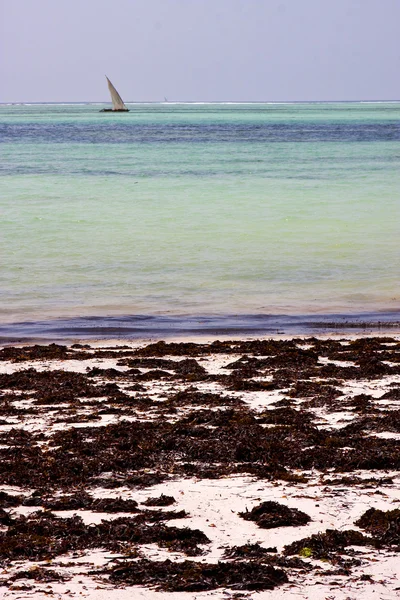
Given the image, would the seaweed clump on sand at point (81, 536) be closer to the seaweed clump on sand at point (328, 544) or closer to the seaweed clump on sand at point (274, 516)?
the seaweed clump on sand at point (274, 516)

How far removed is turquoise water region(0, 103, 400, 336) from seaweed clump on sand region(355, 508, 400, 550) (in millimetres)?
8511

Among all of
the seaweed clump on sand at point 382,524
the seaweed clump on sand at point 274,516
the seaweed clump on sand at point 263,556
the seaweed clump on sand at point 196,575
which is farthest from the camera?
the seaweed clump on sand at point 274,516

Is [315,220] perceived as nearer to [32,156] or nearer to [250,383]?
[250,383]

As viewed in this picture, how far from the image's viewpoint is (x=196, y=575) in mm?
4727

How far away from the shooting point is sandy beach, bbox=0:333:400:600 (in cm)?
477

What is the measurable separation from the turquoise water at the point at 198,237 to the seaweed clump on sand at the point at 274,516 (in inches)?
328

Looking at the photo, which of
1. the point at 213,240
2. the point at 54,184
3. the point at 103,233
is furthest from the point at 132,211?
the point at 54,184

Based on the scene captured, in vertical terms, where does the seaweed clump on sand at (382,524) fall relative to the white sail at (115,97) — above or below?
below

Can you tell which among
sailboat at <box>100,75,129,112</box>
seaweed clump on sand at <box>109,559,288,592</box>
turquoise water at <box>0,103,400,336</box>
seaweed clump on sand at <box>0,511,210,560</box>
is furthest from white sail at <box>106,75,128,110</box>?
seaweed clump on sand at <box>109,559,288,592</box>

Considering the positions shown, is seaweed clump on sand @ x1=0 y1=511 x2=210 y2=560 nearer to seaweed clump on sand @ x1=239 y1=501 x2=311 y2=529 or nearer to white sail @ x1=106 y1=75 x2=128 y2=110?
seaweed clump on sand @ x1=239 y1=501 x2=311 y2=529

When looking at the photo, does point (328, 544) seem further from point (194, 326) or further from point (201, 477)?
point (194, 326)

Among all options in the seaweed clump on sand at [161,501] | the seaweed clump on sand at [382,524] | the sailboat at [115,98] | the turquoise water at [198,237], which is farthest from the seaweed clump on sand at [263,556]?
the sailboat at [115,98]

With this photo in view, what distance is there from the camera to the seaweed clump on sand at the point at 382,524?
17.0 ft

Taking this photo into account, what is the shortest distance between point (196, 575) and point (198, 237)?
59.2 feet
